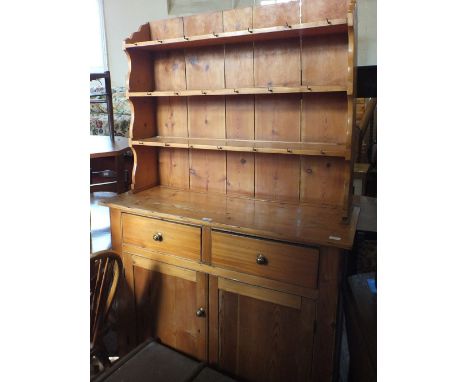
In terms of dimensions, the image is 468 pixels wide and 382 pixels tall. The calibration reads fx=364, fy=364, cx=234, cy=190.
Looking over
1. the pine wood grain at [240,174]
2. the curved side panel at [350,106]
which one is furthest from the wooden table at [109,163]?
the curved side panel at [350,106]

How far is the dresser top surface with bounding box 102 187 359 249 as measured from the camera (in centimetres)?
136

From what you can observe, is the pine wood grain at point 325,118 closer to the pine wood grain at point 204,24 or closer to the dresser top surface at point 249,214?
the dresser top surface at point 249,214

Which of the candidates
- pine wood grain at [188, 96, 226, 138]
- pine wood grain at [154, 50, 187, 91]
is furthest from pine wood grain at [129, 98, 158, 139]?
pine wood grain at [188, 96, 226, 138]

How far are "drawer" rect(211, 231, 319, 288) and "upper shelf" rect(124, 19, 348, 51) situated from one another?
2.74ft

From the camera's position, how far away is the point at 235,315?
5.16 feet

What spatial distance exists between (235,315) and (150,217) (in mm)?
588

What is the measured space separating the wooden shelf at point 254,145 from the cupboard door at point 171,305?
0.58 m

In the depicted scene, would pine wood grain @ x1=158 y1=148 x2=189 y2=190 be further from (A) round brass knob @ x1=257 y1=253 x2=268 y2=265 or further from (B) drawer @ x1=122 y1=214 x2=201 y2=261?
(A) round brass knob @ x1=257 y1=253 x2=268 y2=265

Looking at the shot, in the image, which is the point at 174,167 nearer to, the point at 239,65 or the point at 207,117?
the point at 207,117

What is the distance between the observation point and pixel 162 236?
169 centimetres

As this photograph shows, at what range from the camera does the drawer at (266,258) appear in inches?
53.5
